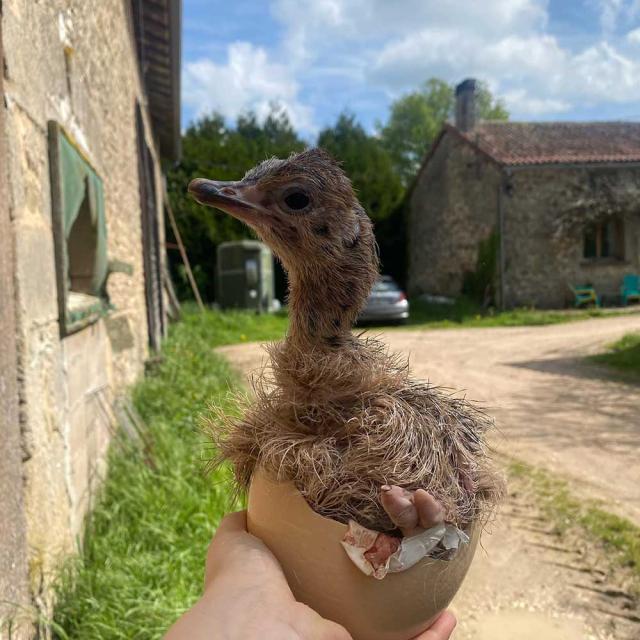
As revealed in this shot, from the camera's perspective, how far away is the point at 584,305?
16781 millimetres

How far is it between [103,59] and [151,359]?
3.82 metres

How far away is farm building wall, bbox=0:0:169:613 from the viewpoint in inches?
91.4

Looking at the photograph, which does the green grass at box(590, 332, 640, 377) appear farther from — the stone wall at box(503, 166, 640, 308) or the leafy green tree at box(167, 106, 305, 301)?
the leafy green tree at box(167, 106, 305, 301)

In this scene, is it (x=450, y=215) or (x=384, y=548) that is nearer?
(x=384, y=548)

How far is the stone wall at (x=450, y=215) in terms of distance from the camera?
17.7m

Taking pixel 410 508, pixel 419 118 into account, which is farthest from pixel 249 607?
pixel 419 118

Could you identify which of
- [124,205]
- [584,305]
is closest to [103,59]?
[124,205]

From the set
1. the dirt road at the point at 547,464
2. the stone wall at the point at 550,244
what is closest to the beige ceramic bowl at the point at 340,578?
the dirt road at the point at 547,464

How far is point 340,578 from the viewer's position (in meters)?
1.07

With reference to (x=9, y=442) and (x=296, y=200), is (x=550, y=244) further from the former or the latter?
(x=296, y=200)

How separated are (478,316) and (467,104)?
7714mm

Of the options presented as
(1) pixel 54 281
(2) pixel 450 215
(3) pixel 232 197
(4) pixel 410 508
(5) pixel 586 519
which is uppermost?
(2) pixel 450 215

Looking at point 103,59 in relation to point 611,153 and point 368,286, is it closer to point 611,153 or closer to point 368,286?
point 368,286

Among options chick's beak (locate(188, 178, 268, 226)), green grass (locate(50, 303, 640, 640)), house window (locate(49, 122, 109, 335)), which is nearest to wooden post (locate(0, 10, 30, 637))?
green grass (locate(50, 303, 640, 640))
